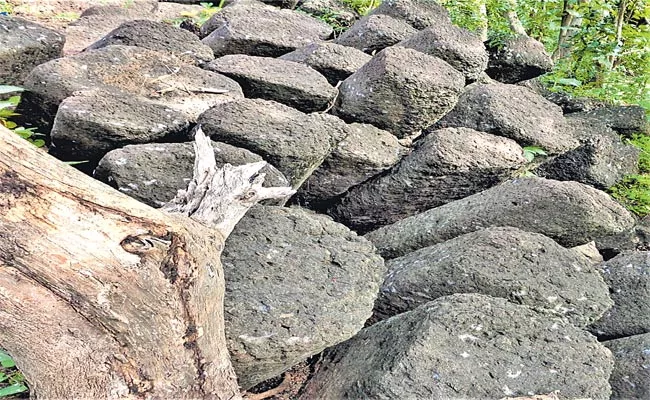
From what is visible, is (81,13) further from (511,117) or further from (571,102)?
→ (571,102)

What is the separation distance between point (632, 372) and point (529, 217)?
2.57ft

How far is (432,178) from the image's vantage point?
3371 millimetres

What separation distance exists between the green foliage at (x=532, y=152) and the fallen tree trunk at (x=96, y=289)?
2349 mm

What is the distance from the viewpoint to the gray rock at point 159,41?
369 centimetres

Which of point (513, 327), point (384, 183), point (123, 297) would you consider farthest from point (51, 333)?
point (384, 183)

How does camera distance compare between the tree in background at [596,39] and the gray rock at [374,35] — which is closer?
the gray rock at [374,35]

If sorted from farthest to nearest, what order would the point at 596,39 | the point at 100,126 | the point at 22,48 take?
the point at 596,39
the point at 22,48
the point at 100,126

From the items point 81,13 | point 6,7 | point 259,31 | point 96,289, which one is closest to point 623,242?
point 259,31

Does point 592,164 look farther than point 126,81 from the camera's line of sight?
Yes

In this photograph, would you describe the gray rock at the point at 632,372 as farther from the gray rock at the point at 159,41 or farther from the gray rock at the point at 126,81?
the gray rock at the point at 159,41

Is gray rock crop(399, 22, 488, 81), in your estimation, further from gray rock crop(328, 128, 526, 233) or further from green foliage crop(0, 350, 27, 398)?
green foliage crop(0, 350, 27, 398)

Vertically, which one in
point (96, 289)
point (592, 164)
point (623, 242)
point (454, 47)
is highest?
point (96, 289)

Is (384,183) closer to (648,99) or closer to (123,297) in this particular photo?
(123,297)

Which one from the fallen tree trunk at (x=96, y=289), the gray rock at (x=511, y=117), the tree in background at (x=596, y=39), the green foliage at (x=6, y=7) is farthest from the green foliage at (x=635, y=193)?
the green foliage at (x=6, y=7)
